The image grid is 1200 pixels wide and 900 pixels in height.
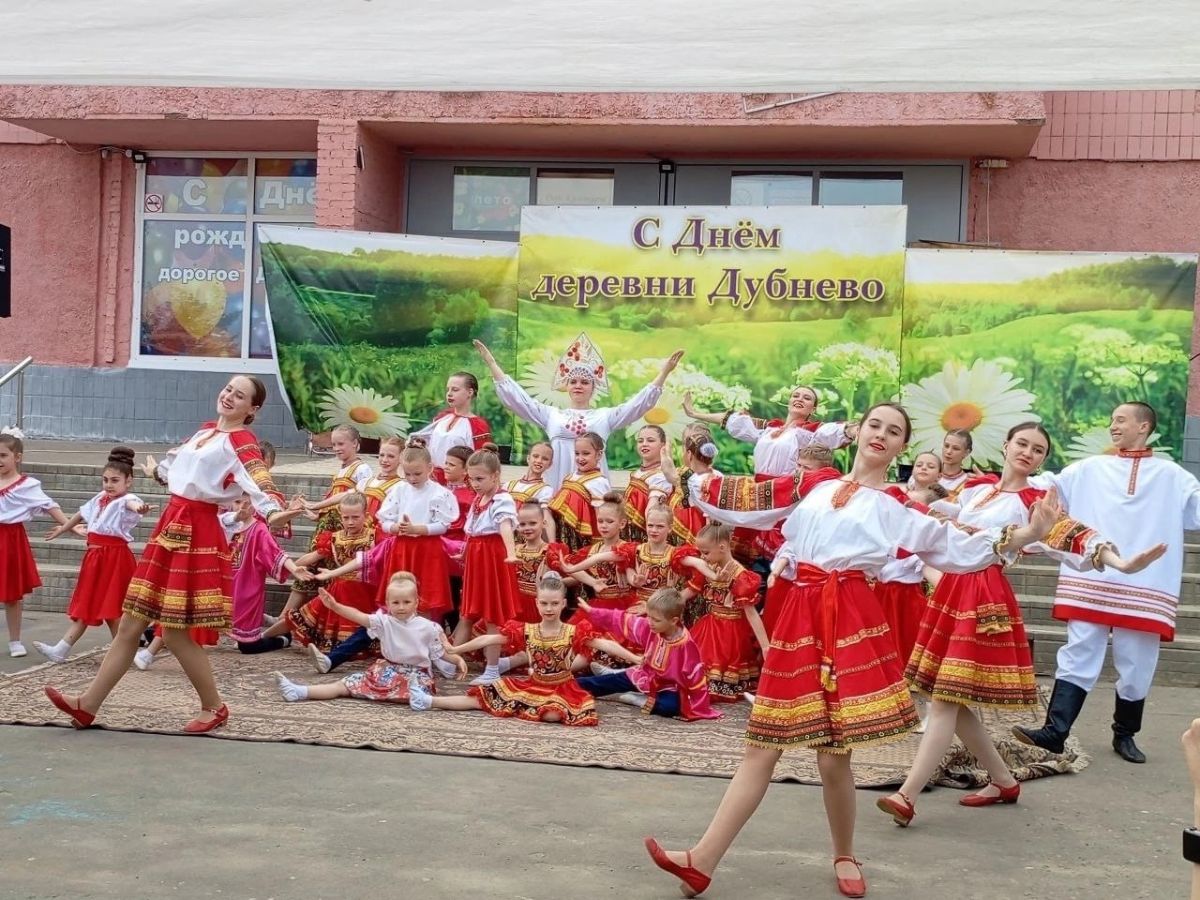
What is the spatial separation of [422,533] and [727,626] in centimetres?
190

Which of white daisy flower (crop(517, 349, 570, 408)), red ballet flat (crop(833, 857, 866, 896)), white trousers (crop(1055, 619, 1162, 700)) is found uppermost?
white daisy flower (crop(517, 349, 570, 408))

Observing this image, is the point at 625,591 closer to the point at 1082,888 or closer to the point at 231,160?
the point at 1082,888

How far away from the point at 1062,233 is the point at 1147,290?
250cm

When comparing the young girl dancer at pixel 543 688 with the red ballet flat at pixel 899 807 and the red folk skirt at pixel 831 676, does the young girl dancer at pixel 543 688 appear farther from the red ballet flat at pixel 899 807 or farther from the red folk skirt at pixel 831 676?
the red folk skirt at pixel 831 676

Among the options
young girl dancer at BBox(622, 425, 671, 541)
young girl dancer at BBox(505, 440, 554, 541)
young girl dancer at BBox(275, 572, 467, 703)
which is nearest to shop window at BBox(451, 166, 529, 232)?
young girl dancer at BBox(505, 440, 554, 541)

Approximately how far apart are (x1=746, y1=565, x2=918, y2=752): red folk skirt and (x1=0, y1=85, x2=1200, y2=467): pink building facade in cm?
808

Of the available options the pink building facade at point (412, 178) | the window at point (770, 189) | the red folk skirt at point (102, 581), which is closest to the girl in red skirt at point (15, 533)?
the red folk skirt at point (102, 581)

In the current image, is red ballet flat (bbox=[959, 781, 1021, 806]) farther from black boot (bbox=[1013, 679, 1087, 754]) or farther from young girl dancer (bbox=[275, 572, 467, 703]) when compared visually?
young girl dancer (bbox=[275, 572, 467, 703])

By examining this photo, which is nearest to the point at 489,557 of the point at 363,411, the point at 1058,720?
the point at 1058,720

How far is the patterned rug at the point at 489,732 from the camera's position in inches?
247

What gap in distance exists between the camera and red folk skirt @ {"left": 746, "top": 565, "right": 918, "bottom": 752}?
4570mm

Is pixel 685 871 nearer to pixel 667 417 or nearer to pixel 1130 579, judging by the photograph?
pixel 1130 579

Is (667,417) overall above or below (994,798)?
above

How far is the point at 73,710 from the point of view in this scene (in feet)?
21.2
